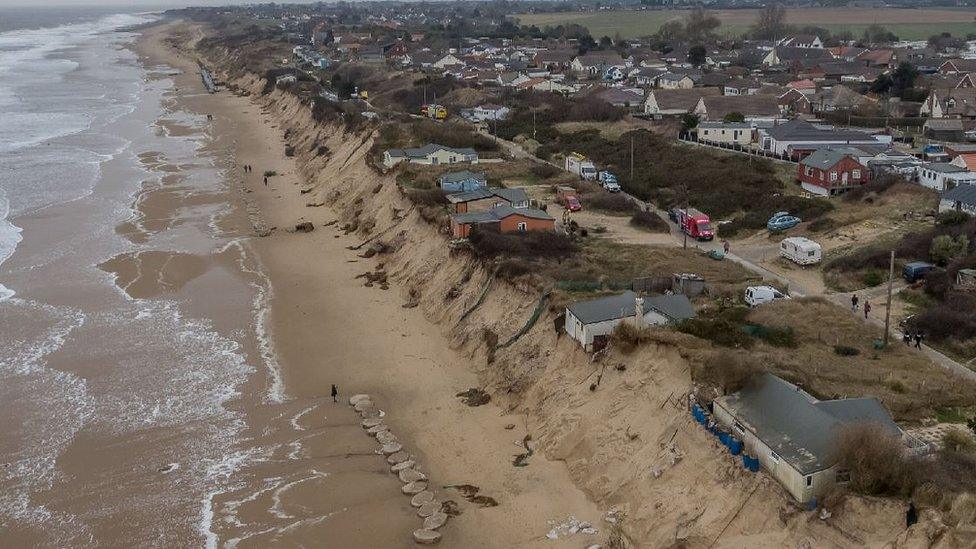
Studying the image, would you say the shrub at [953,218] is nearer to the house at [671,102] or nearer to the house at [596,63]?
the house at [671,102]

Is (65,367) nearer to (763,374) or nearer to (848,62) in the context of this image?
(763,374)

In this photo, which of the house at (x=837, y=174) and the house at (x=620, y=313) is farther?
the house at (x=837, y=174)

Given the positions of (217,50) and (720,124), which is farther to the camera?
(217,50)

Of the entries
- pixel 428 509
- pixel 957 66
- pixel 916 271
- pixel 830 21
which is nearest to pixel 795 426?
pixel 428 509

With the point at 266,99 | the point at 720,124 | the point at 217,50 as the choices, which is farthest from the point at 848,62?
the point at 217,50

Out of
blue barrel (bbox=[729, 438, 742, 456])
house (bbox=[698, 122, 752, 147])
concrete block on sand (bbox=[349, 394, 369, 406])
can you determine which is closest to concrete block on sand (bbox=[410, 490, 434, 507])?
concrete block on sand (bbox=[349, 394, 369, 406])

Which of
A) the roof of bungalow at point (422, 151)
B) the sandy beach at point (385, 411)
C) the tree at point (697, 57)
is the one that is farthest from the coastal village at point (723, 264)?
the tree at point (697, 57)

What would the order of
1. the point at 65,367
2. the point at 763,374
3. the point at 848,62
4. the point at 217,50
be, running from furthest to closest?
1. the point at 217,50
2. the point at 848,62
3. the point at 65,367
4. the point at 763,374
